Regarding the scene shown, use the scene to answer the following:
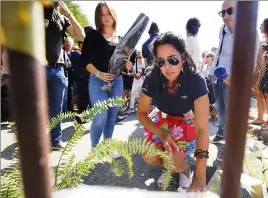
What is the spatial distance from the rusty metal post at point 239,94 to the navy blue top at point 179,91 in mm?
1364

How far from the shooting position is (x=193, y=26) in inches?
137

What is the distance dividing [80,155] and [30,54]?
2688 mm

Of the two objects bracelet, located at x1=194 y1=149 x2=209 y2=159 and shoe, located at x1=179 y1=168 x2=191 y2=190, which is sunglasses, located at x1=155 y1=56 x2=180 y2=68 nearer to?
bracelet, located at x1=194 y1=149 x2=209 y2=159

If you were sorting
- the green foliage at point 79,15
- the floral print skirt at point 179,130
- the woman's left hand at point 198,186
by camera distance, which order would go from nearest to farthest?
the woman's left hand at point 198,186, the floral print skirt at point 179,130, the green foliage at point 79,15

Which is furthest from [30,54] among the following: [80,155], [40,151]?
[80,155]

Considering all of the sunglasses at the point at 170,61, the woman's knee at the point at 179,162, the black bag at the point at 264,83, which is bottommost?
the woman's knee at the point at 179,162

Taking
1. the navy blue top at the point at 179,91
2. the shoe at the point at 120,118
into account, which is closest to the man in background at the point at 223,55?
the navy blue top at the point at 179,91

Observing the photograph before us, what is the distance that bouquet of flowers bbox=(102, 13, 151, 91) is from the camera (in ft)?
7.88

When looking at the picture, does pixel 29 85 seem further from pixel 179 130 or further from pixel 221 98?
pixel 221 98

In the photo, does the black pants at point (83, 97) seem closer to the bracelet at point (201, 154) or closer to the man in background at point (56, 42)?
the man in background at point (56, 42)

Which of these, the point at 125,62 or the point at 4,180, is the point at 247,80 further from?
the point at 125,62

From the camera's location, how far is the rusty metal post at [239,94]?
44cm

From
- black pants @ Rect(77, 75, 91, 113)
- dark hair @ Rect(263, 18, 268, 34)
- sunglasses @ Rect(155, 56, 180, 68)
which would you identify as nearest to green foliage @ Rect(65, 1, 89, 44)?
black pants @ Rect(77, 75, 91, 113)

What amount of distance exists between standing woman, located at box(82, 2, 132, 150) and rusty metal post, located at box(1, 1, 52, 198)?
205 cm
